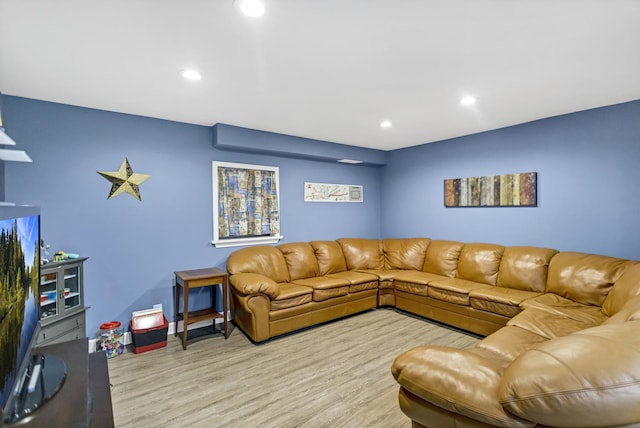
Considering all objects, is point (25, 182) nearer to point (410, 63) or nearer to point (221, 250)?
point (221, 250)

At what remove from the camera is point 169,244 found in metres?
3.34

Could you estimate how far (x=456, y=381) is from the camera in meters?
1.12

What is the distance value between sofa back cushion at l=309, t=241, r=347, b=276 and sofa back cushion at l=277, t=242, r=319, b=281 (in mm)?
95

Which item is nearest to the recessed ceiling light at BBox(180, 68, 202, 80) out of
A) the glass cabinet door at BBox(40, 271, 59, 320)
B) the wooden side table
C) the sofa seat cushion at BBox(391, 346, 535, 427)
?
the wooden side table

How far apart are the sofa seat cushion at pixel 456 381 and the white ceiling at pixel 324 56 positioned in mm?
1702

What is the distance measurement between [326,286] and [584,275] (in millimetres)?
2624

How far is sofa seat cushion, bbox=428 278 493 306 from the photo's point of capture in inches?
131

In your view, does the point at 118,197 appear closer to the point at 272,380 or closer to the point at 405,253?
the point at 272,380

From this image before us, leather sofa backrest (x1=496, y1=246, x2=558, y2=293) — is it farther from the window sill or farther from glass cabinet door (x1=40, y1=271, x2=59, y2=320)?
glass cabinet door (x1=40, y1=271, x2=59, y2=320)

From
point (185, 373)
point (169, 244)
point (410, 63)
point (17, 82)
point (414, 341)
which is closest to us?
point (410, 63)

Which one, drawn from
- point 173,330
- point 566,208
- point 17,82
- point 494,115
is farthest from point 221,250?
point 566,208

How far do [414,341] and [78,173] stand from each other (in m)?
3.78

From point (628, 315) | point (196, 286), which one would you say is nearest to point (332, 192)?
point (196, 286)

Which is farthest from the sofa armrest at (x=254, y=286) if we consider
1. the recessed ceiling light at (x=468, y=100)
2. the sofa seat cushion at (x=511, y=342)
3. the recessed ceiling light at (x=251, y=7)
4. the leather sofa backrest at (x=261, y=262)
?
the recessed ceiling light at (x=468, y=100)
